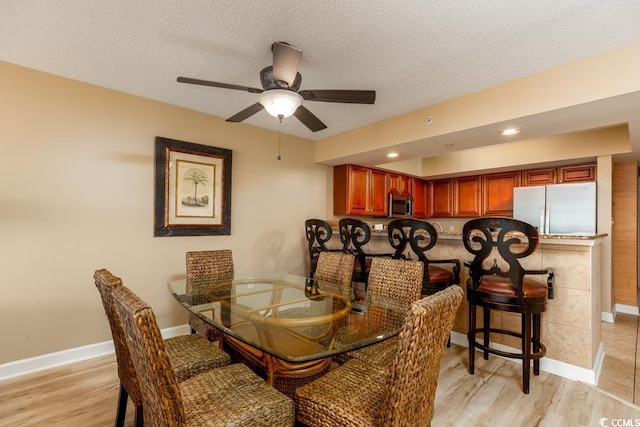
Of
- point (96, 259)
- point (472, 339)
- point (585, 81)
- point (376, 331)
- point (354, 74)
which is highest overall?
point (354, 74)

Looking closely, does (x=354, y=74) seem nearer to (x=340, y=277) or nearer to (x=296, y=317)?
(x=340, y=277)

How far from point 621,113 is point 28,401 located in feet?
15.7

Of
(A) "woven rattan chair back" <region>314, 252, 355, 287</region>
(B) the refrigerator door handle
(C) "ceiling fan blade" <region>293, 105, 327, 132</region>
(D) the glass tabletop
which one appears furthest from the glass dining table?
(B) the refrigerator door handle

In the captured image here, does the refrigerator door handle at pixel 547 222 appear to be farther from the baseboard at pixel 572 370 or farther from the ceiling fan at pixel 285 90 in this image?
the ceiling fan at pixel 285 90

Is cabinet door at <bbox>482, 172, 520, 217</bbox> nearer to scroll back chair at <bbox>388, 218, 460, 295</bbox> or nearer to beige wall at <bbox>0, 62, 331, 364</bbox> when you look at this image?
scroll back chair at <bbox>388, 218, 460, 295</bbox>

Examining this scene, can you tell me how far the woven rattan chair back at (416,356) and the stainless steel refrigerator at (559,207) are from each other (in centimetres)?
391

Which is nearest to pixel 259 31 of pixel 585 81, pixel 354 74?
pixel 354 74

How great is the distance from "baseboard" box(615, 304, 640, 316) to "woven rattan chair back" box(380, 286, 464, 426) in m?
4.78

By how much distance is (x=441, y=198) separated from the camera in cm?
582

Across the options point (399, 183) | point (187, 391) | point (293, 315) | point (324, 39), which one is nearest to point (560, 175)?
point (399, 183)

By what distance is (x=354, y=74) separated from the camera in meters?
2.34

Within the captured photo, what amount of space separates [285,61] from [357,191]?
285 centimetres

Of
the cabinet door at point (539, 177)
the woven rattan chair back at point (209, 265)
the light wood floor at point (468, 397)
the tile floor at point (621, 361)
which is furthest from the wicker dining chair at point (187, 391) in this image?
the cabinet door at point (539, 177)

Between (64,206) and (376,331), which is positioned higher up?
(64,206)
